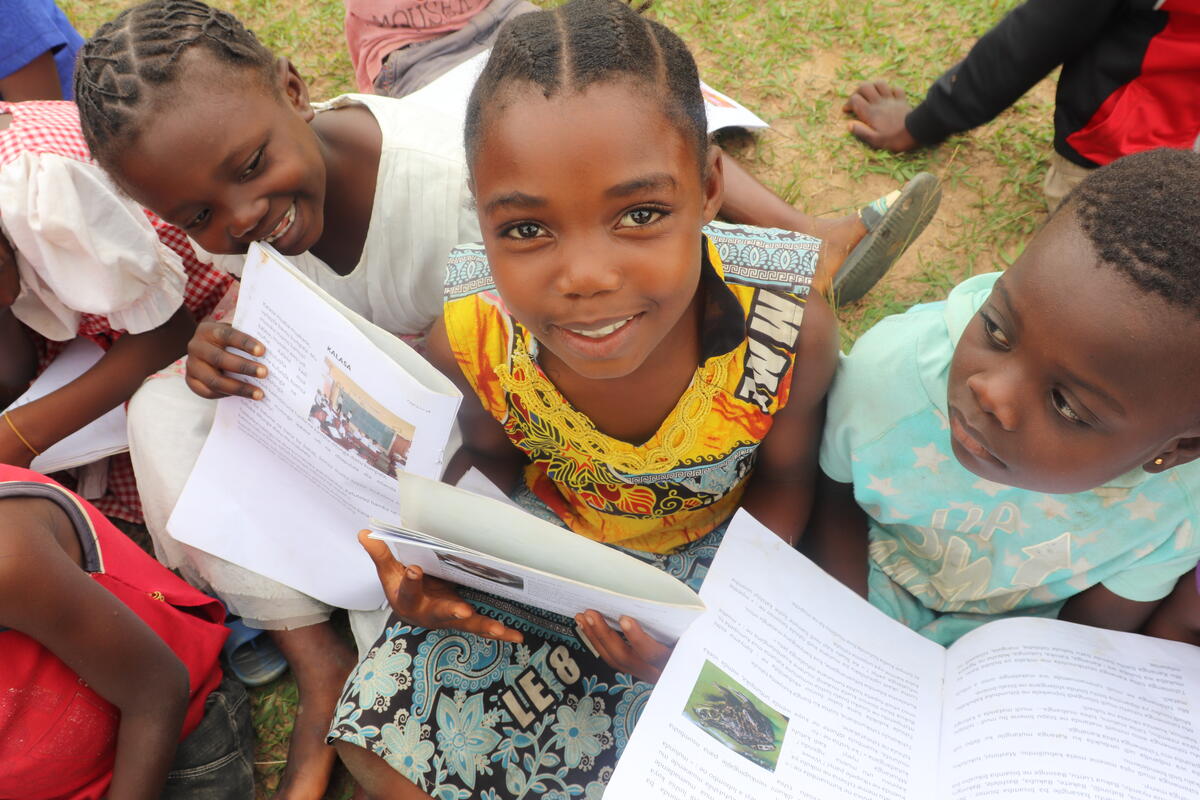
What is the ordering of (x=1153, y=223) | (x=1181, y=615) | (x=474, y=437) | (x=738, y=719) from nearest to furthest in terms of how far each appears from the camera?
1. (x=1153, y=223)
2. (x=738, y=719)
3. (x=1181, y=615)
4. (x=474, y=437)

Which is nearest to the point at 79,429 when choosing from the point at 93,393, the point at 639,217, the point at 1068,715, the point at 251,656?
the point at 93,393

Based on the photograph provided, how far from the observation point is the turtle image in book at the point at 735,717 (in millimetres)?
1004

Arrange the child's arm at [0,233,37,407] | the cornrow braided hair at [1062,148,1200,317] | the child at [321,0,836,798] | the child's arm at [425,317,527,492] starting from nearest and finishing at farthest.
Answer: the cornrow braided hair at [1062,148,1200,317], the child at [321,0,836,798], the child's arm at [425,317,527,492], the child's arm at [0,233,37,407]

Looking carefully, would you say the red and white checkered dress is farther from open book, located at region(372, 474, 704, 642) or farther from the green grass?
the green grass

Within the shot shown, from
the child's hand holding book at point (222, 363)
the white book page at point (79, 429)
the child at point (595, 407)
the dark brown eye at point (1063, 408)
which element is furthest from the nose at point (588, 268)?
the white book page at point (79, 429)

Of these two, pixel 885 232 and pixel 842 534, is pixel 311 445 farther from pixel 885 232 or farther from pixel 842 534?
pixel 885 232

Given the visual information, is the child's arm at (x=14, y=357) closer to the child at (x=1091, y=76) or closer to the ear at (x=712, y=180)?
the ear at (x=712, y=180)

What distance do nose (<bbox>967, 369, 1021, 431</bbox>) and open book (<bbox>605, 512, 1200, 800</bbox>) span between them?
362 mm

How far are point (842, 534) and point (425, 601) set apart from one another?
652 millimetres

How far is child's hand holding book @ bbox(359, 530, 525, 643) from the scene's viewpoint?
1.10 m

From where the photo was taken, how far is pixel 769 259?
3.70ft

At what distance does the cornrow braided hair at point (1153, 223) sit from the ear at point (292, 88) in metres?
1.12

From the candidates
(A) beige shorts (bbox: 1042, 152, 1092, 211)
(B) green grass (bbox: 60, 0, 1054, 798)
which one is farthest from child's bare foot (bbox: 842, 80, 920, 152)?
(A) beige shorts (bbox: 1042, 152, 1092, 211)

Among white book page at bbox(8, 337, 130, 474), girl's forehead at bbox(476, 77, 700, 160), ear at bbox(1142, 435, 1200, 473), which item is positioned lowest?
white book page at bbox(8, 337, 130, 474)
